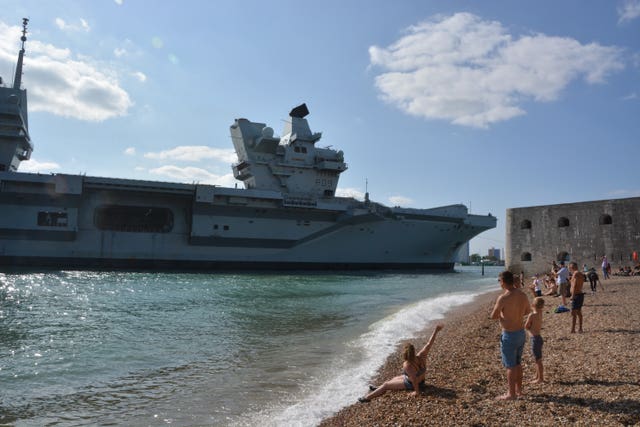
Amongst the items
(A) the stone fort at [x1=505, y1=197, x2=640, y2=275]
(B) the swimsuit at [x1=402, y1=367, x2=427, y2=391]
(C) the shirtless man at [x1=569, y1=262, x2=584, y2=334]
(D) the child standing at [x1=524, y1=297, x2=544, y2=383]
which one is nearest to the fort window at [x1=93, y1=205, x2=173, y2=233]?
(A) the stone fort at [x1=505, y1=197, x2=640, y2=275]

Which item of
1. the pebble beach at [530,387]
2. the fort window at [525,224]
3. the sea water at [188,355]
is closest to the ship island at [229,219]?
the fort window at [525,224]

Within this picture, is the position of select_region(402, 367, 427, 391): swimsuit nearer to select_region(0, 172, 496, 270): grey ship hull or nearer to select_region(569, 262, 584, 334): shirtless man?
select_region(569, 262, 584, 334): shirtless man

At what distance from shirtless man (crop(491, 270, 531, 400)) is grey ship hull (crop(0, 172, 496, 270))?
92.5ft

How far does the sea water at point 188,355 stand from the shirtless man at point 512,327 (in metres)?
2.20

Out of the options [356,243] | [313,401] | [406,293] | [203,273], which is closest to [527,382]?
[313,401]

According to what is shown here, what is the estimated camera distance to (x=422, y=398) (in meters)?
5.28

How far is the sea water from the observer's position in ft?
18.7

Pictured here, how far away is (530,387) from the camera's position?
518 centimetres

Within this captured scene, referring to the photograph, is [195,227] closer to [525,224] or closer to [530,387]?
[525,224]

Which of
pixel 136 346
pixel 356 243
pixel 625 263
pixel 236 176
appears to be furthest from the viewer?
pixel 236 176

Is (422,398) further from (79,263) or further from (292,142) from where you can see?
(292,142)

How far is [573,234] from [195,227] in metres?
25.8

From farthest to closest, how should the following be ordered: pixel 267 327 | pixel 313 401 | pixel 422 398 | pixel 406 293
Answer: pixel 406 293 → pixel 267 327 → pixel 313 401 → pixel 422 398

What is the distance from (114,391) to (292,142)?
109ft
